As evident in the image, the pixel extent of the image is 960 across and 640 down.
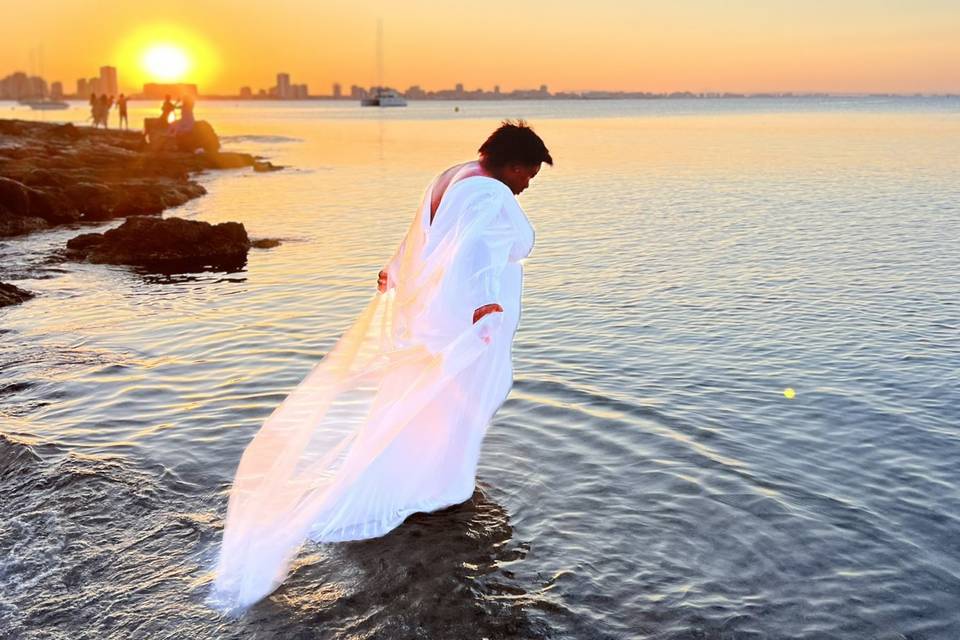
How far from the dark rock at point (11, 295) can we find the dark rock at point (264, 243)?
562 centimetres

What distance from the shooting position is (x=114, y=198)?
23703 mm

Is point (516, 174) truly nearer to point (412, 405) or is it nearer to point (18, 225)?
point (412, 405)

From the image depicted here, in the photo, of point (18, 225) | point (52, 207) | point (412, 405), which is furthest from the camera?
point (52, 207)

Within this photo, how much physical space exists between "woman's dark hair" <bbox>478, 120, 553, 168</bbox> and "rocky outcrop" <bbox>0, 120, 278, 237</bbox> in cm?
1704

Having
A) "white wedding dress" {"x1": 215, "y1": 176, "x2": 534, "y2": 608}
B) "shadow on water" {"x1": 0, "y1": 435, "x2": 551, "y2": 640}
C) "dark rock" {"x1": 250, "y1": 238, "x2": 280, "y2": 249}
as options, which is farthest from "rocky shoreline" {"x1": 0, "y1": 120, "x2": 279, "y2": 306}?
"white wedding dress" {"x1": 215, "y1": 176, "x2": 534, "y2": 608}

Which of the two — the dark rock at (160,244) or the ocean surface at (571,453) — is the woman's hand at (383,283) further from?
the dark rock at (160,244)

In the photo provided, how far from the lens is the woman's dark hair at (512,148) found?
5.91 metres

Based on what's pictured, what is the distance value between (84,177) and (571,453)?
2201 centimetres

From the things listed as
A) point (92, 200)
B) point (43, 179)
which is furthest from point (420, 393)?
point (43, 179)

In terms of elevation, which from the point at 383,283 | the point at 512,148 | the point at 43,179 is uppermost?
the point at 512,148

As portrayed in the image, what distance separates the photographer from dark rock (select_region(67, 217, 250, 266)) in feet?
54.6

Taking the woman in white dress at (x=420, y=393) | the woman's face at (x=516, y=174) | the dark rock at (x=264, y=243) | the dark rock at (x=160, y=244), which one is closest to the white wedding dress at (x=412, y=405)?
the woman in white dress at (x=420, y=393)

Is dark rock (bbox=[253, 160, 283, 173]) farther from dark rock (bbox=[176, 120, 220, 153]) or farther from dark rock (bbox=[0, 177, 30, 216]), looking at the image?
dark rock (bbox=[0, 177, 30, 216])

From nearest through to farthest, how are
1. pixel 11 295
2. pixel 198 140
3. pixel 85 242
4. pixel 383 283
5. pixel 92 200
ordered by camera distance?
pixel 383 283 < pixel 11 295 < pixel 85 242 < pixel 92 200 < pixel 198 140
